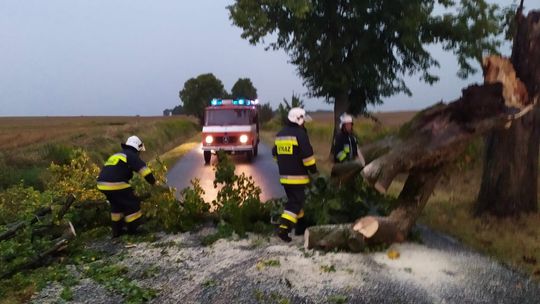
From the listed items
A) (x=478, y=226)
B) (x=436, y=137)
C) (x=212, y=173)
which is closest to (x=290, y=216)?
(x=436, y=137)

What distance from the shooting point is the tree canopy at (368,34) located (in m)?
18.6

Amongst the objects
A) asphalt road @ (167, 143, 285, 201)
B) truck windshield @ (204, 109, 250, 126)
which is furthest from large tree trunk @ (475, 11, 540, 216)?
truck windshield @ (204, 109, 250, 126)

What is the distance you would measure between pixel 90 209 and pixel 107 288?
3305 mm

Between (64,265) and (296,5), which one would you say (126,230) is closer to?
(64,265)

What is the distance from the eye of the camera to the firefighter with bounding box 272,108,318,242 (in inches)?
281

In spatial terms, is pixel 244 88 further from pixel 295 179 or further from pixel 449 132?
pixel 449 132

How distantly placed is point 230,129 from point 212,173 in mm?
4279

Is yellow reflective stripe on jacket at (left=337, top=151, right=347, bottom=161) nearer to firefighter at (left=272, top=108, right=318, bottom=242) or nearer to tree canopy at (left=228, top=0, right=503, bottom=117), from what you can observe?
firefighter at (left=272, top=108, right=318, bottom=242)

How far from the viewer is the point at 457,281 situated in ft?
18.3

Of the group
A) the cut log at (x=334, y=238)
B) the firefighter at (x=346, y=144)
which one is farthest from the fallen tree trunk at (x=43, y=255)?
the firefighter at (x=346, y=144)

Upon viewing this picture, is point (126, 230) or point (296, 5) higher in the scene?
point (296, 5)

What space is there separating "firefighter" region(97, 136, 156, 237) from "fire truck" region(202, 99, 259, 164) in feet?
39.6

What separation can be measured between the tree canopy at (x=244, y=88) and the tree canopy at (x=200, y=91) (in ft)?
22.7

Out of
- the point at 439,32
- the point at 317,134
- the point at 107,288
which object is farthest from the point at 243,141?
the point at 107,288
